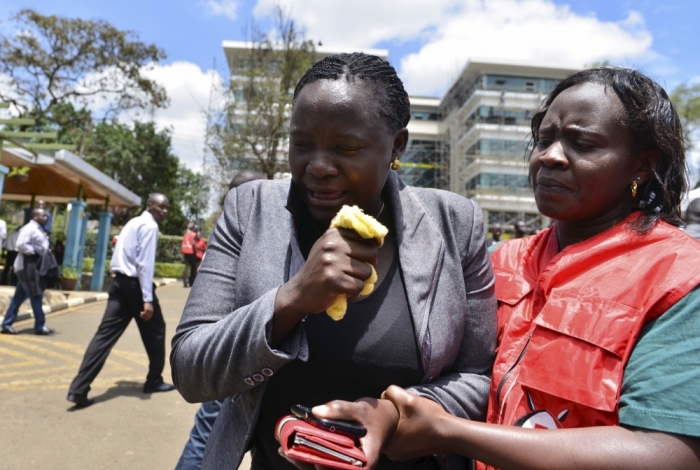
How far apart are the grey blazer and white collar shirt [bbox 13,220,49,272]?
868cm

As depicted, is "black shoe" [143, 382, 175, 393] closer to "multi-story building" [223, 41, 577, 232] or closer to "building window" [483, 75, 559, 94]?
"multi-story building" [223, 41, 577, 232]

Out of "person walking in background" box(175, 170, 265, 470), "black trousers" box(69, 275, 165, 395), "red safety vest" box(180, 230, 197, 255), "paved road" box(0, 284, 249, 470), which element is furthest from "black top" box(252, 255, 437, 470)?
"red safety vest" box(180, 230, 197, 255)

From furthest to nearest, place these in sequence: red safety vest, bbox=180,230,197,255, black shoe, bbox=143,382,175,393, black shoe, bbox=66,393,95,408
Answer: red safety vest, bbox=180,230,197,255, black shoe, bbox=143,382,175,393, black shoe, bbox=66,393,95,408

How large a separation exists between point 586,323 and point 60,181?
1734cm

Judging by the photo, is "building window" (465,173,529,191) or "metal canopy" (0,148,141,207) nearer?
"metal canopy" (0,148,141,207)

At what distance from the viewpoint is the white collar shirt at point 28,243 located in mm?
8867

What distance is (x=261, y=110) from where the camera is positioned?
59.0 ft

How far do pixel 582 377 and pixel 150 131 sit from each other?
124ft

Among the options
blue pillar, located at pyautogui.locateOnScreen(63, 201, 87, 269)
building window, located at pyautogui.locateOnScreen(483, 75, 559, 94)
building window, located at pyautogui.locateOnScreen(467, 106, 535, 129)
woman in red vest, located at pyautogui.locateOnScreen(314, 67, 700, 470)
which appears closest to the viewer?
woman in red vest, located at pyautogui.locateOnScreen(314, 67, 700, 470)

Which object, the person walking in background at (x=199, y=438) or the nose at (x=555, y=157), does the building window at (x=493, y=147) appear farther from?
the nose at (x=555, y=157)

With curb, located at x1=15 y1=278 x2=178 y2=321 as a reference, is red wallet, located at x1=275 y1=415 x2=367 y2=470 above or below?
above

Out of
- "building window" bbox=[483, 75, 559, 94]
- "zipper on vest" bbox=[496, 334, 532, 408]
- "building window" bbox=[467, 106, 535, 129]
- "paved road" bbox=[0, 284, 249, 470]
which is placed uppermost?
"building window" bbox=[483, 75, 559, 94]

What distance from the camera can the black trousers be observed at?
5621 millimetres

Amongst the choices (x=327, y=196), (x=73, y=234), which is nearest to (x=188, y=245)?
(x=73, y=234)
